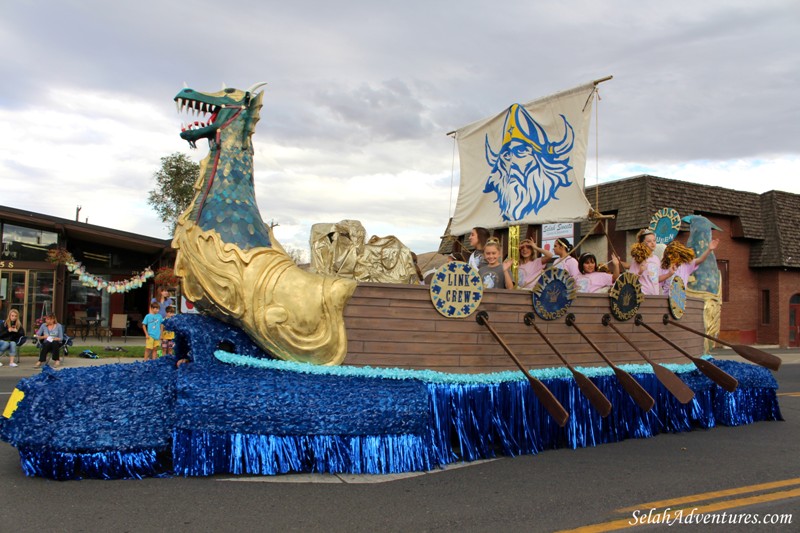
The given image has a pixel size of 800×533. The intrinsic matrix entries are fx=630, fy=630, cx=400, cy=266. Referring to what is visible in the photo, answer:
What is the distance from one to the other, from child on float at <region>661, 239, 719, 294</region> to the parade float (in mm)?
1041

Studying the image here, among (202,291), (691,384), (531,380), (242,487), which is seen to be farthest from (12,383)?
(691,384)

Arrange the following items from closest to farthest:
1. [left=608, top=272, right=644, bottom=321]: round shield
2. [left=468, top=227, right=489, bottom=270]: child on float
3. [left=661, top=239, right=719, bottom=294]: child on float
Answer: [left=608, top=272, right=644, bottom=321]: round shield
[left=468, top=227, right=489, bottom=270]: child on float
[left=661, top=239, right=719, bottom=294]: child on float

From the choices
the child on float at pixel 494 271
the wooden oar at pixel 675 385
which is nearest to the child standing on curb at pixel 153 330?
the child on float at pixel 494 271

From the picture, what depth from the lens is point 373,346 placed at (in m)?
4.81

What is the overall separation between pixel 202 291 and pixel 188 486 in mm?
1391

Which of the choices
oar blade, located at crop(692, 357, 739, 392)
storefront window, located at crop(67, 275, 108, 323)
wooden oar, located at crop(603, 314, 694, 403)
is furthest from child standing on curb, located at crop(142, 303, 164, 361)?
storefront window, located at crop(67, 275, 108, 323)

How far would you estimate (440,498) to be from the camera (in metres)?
3.96

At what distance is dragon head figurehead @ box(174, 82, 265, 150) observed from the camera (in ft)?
16.7

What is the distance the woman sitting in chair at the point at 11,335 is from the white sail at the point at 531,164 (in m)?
8.92

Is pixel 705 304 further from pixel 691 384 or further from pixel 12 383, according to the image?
pixel 12 383

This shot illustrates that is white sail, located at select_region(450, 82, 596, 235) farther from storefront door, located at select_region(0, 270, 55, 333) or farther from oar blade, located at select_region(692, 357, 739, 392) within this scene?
storefront door, located at select_region(0, 270, 55, 333)

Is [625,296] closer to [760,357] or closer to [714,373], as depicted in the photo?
[714,373]

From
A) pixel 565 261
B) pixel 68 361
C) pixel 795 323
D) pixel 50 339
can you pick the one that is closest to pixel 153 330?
pixel 50 339

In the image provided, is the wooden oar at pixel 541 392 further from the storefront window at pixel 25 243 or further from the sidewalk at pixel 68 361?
the storefront window at pixel 25 243
